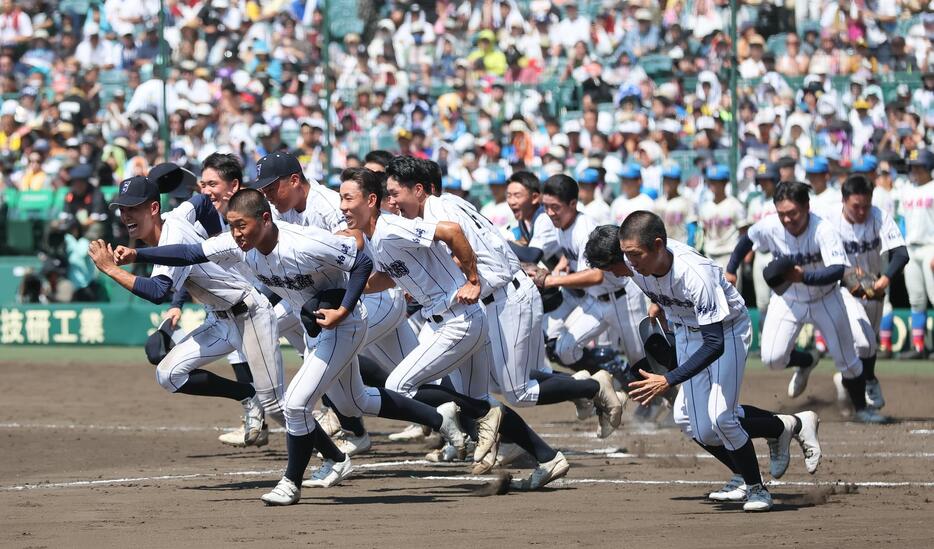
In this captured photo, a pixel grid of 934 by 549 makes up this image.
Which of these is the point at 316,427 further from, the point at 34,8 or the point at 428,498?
the point at 34,8

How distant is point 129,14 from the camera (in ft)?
78.3

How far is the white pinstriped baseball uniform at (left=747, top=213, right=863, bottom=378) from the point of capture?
1109 centimetres

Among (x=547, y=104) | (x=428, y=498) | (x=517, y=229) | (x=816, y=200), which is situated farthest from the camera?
(x=547, y=104)

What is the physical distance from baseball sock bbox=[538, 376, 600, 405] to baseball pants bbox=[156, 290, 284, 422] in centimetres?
163

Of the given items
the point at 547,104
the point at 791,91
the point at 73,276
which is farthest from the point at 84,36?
the point at 791,91

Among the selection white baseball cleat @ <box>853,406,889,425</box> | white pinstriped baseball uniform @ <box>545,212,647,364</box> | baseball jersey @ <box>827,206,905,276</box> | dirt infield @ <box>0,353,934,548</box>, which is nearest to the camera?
dirt infield @ <box>0,353,934,548</box>

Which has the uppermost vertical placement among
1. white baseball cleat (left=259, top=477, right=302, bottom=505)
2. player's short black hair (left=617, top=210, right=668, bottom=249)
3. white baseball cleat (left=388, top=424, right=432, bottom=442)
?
player's short black hair (left=617, top=210, right=668, bottom=249)

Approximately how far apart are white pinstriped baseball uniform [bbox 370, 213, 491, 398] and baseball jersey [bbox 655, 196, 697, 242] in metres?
7.80

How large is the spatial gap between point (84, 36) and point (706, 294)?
19404mm

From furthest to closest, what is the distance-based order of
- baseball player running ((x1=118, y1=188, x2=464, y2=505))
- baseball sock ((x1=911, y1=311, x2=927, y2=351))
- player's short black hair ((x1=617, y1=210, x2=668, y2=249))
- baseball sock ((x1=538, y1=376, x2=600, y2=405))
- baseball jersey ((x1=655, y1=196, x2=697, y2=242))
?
baseball jersey ((x1=655, y1=196, x2=697, y2=242))
baseball sock ((x1=911, y1=311, x2=927, y2=351))
baseball sock ((x1=538, y1=376, x2=600, y2=405))
baseball player running ((x1=118, y1=188, x2=464, y2=505))
player's short black hair ((x1=617, y1=210, x2=668, y2=249))

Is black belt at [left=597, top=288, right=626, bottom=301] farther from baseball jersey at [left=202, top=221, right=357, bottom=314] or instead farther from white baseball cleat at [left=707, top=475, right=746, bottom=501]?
baseball jersey at [left=202, top=221, right=357, bottom=314]

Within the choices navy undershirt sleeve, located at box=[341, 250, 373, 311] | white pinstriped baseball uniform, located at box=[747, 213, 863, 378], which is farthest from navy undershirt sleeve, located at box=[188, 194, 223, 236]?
white pinstriped baseball uniform, located at box=[747, 213, 863, 378]

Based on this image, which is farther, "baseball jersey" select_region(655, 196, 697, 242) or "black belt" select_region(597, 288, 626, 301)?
"baseball jersey" select_region(655, 196, 697, 242)

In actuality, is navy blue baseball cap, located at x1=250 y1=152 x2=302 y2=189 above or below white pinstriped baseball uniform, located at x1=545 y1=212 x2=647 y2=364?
above
